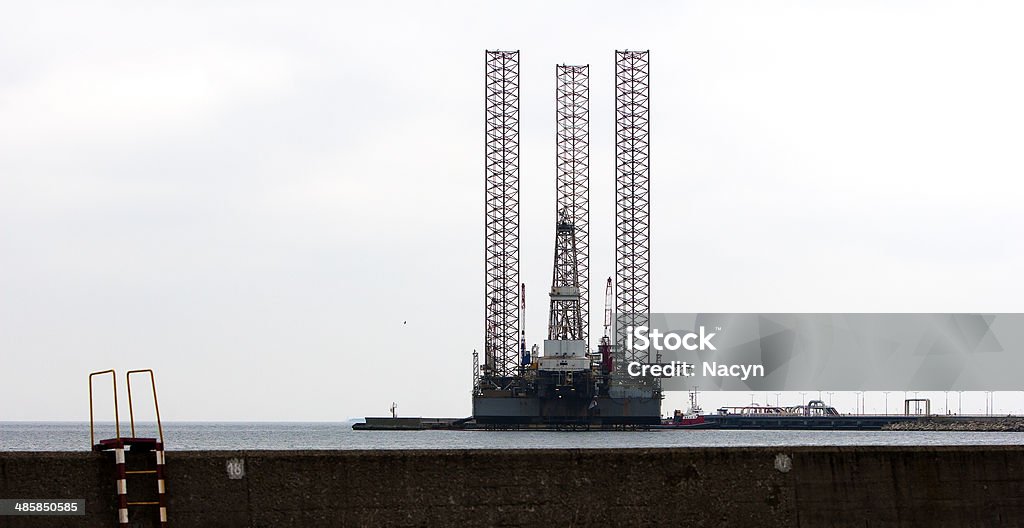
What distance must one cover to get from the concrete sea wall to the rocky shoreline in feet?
483

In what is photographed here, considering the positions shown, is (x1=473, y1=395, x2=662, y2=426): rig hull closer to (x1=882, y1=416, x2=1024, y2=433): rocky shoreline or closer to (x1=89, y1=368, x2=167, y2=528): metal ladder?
(x1=882, y1=416, x2=1024, y2=433): rocky shoreline

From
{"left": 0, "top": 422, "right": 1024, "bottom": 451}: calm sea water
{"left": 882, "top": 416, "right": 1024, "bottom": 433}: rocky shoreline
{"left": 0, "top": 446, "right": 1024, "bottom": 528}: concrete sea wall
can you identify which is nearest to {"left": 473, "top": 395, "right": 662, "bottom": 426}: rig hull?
{"left": 0, "top": 422, "right": 1024, "bottom": 451}: calm sea water

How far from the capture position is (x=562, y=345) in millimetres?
112562

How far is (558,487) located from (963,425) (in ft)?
502

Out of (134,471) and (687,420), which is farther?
(687,420)

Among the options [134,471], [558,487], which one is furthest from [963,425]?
[134,471]

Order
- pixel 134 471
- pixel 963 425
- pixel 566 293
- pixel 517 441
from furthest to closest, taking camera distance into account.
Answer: pixel 963 425
pixel 566 293
pixel 517 441
pixel 134 471

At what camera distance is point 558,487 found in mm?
10000

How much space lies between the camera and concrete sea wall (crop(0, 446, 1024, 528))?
9.50 m

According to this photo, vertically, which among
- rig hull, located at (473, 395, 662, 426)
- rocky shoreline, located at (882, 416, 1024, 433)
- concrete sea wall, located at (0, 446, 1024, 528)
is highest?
concrete sea wall, located at (0, 446, 1024, 528)

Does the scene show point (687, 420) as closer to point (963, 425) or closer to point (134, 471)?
point (963, 425)

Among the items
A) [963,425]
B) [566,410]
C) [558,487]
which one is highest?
[558,487]

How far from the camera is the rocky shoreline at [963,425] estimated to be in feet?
499

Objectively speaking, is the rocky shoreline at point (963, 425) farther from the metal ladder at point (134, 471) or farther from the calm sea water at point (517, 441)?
the metal ladder at point (134, 471)
